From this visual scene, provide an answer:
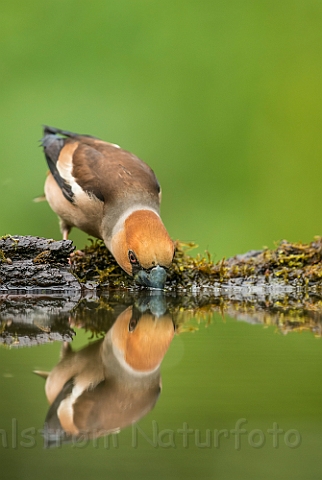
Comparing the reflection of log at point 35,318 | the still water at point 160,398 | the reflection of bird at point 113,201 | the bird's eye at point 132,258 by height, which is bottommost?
the still water at point 160,398

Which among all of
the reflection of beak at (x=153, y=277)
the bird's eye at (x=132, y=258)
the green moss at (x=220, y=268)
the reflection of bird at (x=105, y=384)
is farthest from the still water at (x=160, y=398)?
the green moss at (x=220, y=268)

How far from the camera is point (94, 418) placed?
7.39 ft

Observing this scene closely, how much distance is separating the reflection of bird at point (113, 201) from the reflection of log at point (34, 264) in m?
0.52

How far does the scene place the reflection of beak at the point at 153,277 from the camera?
19.1ft

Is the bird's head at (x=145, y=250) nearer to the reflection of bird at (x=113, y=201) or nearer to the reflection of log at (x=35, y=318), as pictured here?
the reflection of bird at (x=113, y=201)

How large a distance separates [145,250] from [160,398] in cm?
336

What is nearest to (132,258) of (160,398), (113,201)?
(113,201)

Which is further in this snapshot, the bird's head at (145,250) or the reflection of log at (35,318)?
the bird's head at (145,250)

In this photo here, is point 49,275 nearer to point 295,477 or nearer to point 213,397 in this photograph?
point 213,397

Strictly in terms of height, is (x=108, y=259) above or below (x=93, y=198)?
below

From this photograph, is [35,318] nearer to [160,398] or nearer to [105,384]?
[105,384]

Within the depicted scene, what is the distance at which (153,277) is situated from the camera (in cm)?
583

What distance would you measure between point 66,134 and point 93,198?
2088 millimetres

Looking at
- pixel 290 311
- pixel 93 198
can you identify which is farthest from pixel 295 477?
pixel 93 198
